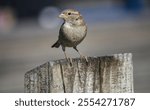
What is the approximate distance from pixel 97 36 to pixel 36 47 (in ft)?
8.62

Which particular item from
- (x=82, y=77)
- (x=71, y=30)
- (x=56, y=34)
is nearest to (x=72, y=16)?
(x=71, y=30)

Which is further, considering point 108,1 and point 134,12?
point 108,1

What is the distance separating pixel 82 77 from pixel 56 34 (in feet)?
50.8

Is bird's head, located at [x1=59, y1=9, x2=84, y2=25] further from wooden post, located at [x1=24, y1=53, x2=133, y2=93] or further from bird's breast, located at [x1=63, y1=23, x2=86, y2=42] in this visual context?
wooden post, located at [x1=24, y1=53, x2=133, y2=93]

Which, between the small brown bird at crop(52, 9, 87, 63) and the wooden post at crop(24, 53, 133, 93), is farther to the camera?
the small brown bird at crop(52, 9, 87, 63)

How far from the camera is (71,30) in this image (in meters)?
5.18

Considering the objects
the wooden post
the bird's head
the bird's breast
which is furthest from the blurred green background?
the wooden post

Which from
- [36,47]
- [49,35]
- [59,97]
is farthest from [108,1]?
[59,97]

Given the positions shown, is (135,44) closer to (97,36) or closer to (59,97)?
(97,36)

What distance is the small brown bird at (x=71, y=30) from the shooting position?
16.6 ft

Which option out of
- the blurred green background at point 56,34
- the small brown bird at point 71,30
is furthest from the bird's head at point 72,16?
the blurred green background at point 56,34

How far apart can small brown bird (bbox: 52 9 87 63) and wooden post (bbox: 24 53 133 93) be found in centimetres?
132

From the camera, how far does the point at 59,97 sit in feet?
12.4

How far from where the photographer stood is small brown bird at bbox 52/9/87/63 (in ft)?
16.6
